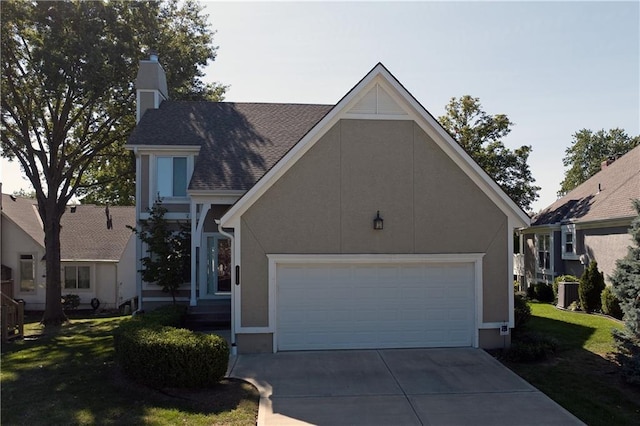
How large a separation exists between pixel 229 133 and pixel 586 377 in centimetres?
1336

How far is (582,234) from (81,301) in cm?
2421

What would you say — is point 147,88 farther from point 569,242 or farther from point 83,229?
point 569,242

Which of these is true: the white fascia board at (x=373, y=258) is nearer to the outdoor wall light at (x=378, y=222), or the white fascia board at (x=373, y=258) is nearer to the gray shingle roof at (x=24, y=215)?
the outdoor wall light at (x=378, y=222)

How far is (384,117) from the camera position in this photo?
11.1 meters

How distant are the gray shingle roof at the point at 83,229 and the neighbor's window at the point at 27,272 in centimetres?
105

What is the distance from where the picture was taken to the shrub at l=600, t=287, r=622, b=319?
1475cm

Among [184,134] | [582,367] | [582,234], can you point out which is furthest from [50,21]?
[582,234]

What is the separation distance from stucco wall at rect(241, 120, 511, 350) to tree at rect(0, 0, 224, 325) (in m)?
11.1

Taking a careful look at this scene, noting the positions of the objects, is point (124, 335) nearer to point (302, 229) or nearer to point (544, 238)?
point (302, 229)

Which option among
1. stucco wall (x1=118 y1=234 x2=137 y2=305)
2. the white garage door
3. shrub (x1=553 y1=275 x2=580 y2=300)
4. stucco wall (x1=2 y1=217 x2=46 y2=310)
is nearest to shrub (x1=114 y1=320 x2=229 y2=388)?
the white garage door

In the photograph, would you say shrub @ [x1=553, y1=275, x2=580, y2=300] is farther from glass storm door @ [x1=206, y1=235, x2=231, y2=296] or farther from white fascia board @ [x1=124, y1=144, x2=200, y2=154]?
white fascia board @ [x1=124, y1=144, x2=200, y2=154]

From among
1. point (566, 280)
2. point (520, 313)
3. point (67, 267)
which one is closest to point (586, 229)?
point (566, 280)

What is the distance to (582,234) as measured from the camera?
755 inches

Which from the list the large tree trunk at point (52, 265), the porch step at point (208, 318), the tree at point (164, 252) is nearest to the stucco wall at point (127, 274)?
the large tree trunk at point (52, 265)
